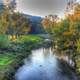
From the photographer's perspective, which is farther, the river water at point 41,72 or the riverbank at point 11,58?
the river water at point 41,72

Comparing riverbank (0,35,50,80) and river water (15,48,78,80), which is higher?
riverbank (0,35,50,80)

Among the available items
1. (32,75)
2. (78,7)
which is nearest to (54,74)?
(32,75)

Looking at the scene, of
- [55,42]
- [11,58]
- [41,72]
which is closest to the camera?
[41,72]

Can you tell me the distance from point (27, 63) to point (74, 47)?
45.3ft

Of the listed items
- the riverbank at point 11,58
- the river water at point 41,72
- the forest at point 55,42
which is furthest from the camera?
the forest at point 55,42

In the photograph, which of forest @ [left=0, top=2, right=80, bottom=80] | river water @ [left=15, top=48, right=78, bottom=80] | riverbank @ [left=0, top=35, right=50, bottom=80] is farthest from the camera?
forest @ [left=0, top=2, right=80, bottom=80]

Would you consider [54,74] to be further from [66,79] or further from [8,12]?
[8,12]

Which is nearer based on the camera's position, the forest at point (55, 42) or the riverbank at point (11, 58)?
the riverbank at point (11, 58)

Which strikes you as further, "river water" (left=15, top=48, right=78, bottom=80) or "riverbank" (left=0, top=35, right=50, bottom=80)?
"river water" (left=15, top=48, right=78, bottom=80)

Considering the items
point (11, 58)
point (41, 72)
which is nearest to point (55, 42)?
point (11, 58)

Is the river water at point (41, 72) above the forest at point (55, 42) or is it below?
below

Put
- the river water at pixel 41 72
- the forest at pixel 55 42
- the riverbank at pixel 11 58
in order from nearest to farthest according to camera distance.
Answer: the riverbank at pixel 11 58 → the river water at pixel 41 72 → the forest at pixel 55 42

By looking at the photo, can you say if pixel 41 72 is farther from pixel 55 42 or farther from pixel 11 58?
pixel 55 42

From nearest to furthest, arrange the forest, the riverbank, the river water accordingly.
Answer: the riverbank < the river water < the forest
